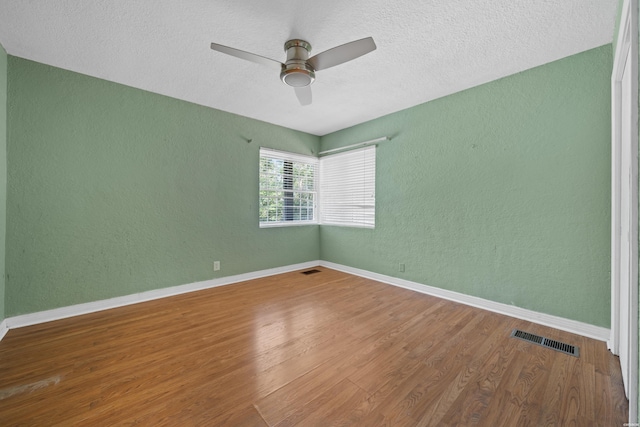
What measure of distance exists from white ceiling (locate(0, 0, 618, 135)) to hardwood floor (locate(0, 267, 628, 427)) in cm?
244

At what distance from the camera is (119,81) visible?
2.79 meters

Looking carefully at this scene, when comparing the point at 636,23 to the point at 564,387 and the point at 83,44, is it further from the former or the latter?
the point at 83,44

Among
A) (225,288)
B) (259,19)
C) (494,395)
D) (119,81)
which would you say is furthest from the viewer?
(225,288)

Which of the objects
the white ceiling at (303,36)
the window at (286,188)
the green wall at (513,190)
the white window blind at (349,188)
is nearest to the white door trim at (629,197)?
the green wall at (513,190)

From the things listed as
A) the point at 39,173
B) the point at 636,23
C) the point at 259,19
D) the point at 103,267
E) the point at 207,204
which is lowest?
the point at 103,267

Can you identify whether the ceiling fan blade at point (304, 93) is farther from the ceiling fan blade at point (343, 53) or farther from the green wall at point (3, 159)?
the green wall at point (3, 159)

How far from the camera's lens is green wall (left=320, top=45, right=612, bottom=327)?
2182mm

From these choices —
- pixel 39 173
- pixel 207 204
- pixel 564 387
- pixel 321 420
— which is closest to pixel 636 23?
pixel 564 387

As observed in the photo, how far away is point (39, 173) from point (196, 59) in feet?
6.08

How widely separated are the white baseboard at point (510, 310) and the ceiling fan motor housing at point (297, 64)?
2787 mm

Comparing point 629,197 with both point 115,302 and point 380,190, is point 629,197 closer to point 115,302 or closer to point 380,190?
point 380,190

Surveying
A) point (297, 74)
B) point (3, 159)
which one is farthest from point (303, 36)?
point (3, 159)

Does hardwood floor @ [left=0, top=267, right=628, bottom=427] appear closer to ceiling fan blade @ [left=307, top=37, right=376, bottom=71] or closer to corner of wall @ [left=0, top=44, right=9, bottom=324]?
corner of wall @ [left=0, top=44, right=9, bottom=324]

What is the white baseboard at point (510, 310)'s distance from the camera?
7.11ft
